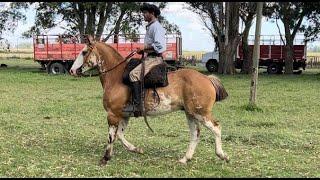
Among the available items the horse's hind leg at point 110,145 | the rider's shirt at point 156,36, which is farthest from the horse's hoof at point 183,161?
the rider's shirt at point 156,36

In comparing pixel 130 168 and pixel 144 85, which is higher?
pixel 144 85

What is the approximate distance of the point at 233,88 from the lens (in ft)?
76.5

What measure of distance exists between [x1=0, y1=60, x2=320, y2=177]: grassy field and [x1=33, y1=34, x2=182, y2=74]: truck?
1878 cm

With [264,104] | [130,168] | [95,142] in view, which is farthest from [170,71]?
[264,104]

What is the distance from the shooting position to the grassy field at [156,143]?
7.61m

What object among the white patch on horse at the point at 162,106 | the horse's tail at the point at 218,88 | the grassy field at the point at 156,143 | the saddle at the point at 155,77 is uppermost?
the saddle at the point at 155,77

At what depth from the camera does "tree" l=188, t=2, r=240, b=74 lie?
33.5m

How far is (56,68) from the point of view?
3556 centimetres

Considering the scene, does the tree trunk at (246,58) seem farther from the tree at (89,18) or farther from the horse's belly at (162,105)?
the horse's belly at (162,105)

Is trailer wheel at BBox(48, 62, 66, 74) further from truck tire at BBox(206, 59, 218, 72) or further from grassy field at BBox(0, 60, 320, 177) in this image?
grassy field at BBox(0, 60, 320, 177)

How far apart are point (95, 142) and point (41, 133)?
1.46m

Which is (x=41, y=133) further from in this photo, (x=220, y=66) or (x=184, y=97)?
(x=220, y=66)

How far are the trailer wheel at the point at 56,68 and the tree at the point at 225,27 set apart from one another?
432 inches

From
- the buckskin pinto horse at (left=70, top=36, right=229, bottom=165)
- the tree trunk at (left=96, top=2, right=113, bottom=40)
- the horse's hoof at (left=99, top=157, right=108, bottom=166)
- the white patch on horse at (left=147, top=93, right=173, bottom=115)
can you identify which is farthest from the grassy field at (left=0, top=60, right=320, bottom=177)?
the tree trunk at (left=96, top=2, right=113, bottom=40)
